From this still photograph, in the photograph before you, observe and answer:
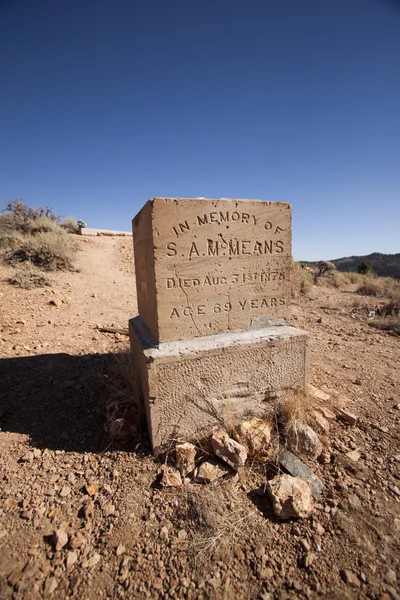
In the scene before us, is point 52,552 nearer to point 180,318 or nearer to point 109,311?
point 180,318

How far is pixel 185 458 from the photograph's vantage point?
6.55 ft

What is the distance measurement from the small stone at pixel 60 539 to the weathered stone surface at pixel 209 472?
0.81m

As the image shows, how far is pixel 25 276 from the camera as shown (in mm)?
6281

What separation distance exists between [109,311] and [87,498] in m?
4.16

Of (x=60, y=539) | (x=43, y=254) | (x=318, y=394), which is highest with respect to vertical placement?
(x=43, y=254)

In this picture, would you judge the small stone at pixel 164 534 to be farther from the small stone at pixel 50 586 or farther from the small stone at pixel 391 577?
the small stone at pixel 391 577

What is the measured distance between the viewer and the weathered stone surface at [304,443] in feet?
6.82

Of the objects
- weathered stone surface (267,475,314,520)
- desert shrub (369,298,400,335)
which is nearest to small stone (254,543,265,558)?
weathered stone surface (267,475,314,520)

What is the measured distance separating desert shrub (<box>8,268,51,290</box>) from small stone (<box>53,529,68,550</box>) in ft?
18.4

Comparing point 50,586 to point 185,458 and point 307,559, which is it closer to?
point 185,458

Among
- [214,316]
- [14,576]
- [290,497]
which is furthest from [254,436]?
[14,576]

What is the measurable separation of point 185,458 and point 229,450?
1.06 ft

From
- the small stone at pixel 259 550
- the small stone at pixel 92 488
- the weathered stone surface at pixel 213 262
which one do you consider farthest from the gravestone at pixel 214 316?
the small stone at pixel 259 550

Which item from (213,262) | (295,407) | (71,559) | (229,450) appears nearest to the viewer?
(71,559)
